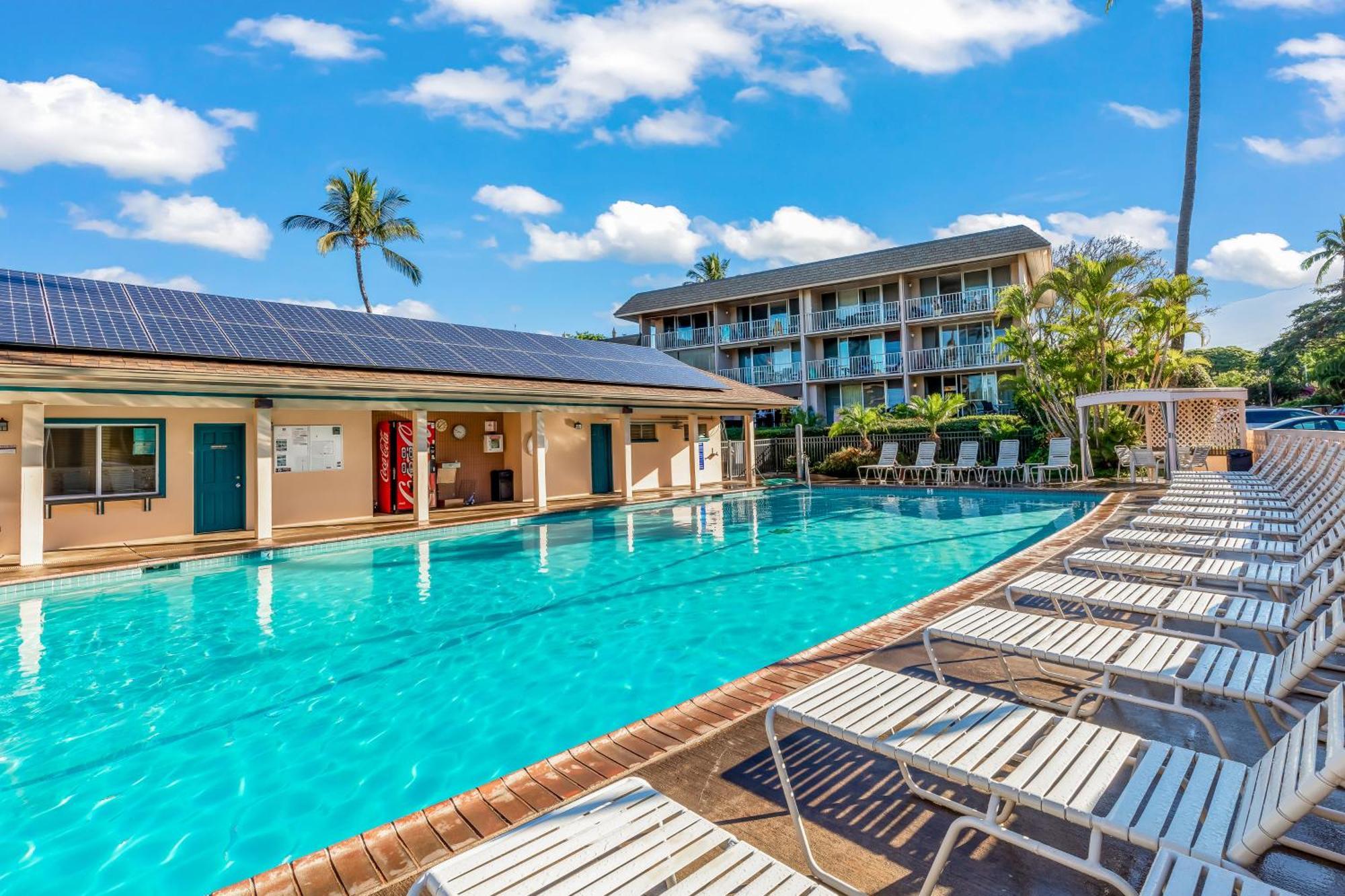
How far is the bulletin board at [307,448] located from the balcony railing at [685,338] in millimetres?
20257

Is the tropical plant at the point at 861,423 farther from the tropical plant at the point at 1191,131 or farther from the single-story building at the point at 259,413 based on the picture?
the tropical plant at the point at 1191,131

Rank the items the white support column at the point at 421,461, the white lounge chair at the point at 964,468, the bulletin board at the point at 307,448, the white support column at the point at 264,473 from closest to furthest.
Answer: the white support column at the point at 264,473 < the bulletin board at the point at 307,448 < the white support column at the point at 421,461 < the white lounge chair at the point at 964,468

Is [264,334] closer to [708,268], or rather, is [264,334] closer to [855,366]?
[855,366]

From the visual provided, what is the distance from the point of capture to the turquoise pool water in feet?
11.0

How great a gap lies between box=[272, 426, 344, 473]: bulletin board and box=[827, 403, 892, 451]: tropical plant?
15.8 m

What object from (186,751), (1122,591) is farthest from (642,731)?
(1122,591)

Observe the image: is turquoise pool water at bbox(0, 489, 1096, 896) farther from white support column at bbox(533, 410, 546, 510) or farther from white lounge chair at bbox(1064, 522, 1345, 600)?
white support column at bbox(533, 410, 546, 510)

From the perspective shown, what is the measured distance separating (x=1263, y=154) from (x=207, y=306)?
107ft

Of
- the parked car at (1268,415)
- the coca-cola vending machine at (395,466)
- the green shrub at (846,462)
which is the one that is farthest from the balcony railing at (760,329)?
the coca-cola vending machine at (395,466)

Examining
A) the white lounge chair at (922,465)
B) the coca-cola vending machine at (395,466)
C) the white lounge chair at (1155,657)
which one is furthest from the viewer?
the white lounge chair at (922,465)

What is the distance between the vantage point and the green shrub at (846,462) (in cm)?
2106

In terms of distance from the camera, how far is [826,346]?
28.7m

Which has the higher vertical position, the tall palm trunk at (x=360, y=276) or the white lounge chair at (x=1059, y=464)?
the tall palm trunk at (x=360, y=276)

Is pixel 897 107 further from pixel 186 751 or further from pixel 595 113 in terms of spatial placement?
pixel 186 751
